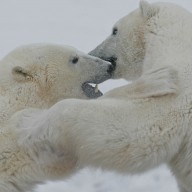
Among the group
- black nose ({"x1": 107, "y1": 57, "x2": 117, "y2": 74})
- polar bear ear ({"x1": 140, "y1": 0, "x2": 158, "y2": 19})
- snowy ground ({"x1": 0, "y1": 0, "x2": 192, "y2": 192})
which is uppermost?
polar bear ear ({"x1": 140, "y1": 0, "x2": 158, "y2": 19})

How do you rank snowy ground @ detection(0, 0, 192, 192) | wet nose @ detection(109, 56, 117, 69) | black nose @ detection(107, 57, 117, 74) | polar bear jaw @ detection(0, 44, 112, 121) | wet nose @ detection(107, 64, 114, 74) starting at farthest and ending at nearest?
snowy ground @ detection(0, 0, 192, 192) < wet nose @ detection(109, 56, 117, 69) < black nose @ detection(107, 57, 117, 74) < wet nose @ detection(107, 64, 114, 74) < polar bear jaw @ detection(0, 44, 112, 121)

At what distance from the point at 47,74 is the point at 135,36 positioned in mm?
847

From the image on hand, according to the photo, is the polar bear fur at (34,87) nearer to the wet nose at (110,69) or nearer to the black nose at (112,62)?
the wet nose at (110,69)

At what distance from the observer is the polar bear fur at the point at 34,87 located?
505 centimetres

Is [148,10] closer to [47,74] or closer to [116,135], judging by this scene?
[47,74]

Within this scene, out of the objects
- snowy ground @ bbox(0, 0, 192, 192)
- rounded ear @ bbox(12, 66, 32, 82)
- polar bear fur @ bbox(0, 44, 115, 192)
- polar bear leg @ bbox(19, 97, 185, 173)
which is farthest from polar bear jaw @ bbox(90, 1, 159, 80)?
snowy ground @ bbox(0, 0, 192, 192)

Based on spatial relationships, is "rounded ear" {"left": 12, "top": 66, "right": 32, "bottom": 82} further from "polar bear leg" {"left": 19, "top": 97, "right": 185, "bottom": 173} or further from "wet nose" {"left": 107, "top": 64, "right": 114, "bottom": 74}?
"wet nose" {"left": 107, "top": 64, "right": 114, "bottom": 74}

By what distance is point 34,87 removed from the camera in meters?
5.44

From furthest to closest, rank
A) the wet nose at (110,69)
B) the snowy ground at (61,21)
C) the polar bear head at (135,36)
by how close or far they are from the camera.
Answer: the snowy ground at (61,21) < the wet nose at (110,69) < the polar bear head at (135,36)

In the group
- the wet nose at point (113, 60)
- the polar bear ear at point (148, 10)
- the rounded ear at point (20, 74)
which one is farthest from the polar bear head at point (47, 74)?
the polar bear ear at point (148, 10)

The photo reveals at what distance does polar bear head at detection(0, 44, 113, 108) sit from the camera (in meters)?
5.40

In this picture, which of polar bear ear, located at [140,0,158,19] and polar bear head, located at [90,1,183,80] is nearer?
polar bear head, located at [90,1,183,80]

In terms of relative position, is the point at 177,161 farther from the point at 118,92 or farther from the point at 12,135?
the point at 12,135

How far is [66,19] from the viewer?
480 inches
